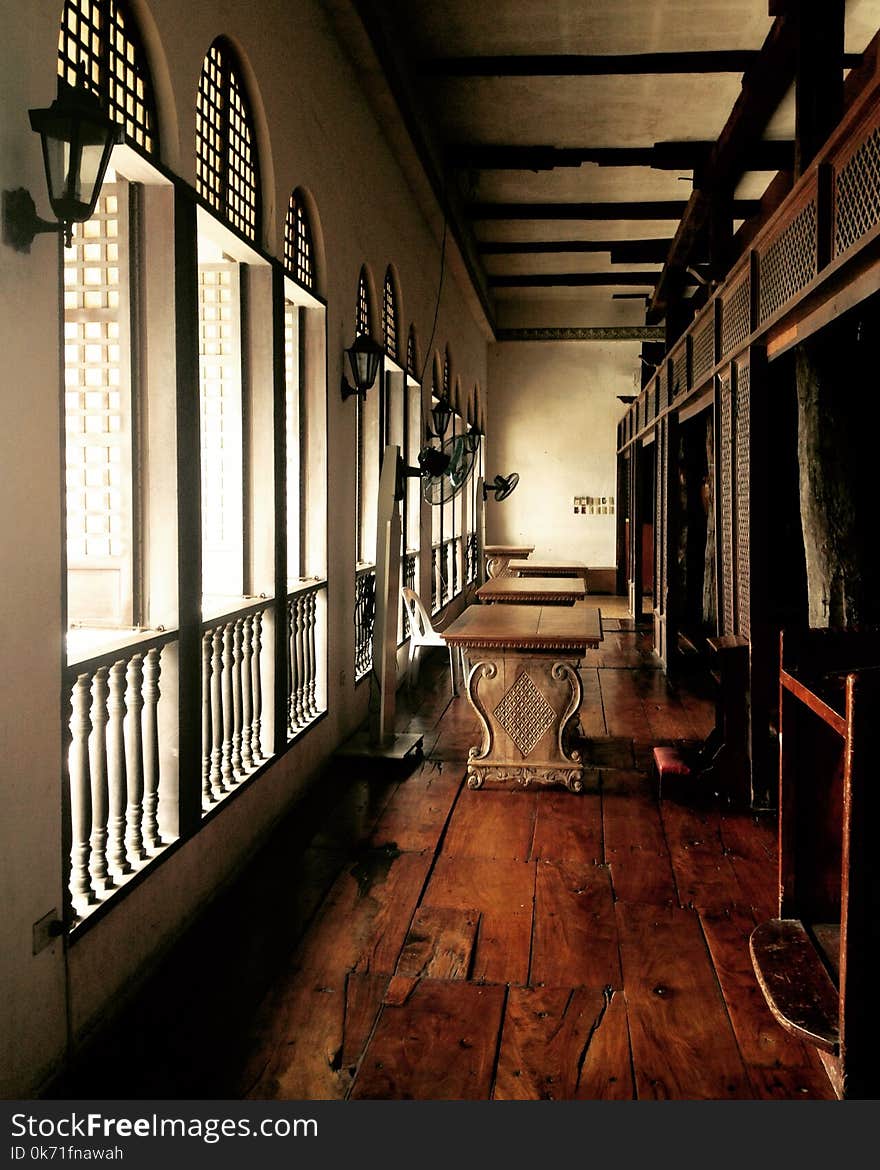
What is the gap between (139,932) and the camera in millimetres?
3027

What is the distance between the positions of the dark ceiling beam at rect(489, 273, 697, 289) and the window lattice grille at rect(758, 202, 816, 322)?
932cm

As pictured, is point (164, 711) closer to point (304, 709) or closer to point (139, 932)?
point (139, 932)

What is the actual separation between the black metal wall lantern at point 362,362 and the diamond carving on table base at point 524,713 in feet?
6.46

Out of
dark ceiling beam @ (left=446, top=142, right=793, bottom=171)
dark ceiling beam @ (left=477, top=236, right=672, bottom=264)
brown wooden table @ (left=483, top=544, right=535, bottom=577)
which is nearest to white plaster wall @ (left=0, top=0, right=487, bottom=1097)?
dark ceiling beam @ (left=446, top=142, right=793, bottom=171)

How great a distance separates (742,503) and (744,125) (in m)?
2.79

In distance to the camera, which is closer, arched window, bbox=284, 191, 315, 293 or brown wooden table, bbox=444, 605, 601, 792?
arched window, bbox=284, 191, 315, 293

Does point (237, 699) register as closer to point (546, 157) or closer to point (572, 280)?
point (546, 157)

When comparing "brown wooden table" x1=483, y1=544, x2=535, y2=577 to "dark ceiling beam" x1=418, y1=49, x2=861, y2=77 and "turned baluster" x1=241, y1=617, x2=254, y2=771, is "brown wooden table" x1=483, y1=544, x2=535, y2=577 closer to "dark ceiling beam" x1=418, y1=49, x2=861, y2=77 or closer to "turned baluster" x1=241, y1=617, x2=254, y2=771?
"dark ceiling beam" x1=418, y1=49, x2=861, y2=77

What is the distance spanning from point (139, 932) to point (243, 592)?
72.1 inches

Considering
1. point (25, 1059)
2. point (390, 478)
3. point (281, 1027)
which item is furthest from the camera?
point (390, 478)

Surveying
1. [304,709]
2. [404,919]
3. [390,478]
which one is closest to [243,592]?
[304,709]

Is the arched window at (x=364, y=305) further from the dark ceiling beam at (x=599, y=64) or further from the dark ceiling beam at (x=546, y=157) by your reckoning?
the dark ceiling beam at (x=546, y=157)

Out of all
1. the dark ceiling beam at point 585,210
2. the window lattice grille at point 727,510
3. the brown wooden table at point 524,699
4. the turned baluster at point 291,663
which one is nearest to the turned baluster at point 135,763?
the turned baluster at point 291,663

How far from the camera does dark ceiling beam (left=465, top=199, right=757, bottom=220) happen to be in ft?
33.8
